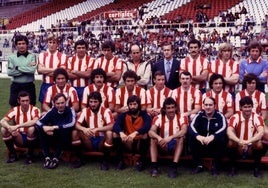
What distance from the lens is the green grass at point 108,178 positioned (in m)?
5.25

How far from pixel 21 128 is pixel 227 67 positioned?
9.56 ft

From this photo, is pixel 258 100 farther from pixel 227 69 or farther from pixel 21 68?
pixel 21 68

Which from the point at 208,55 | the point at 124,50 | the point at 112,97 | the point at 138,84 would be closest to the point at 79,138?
the point at 112,97

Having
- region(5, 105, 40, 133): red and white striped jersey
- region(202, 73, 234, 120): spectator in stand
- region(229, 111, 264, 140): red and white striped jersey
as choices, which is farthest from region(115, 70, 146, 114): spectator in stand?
region(229, 111, 264, 140): red and white striped jersey

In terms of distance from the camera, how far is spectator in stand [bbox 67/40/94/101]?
6.74m

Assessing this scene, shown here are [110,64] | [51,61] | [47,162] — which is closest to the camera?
[47,162]

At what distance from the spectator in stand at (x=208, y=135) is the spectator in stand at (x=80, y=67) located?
1.91 metres

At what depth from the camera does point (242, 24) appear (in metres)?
21.6

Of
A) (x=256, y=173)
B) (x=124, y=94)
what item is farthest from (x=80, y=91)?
(x=256, y=173)

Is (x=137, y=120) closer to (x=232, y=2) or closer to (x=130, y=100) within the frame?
(x=130, y=100)

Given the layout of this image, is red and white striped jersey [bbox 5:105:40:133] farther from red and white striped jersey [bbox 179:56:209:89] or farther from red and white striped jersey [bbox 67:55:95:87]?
red and white striped jersey [bbox 179:56:209:89]

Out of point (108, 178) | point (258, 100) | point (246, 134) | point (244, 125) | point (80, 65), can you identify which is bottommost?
point (108, 178)

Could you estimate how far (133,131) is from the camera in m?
5.84

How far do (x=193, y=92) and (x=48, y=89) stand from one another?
6.57 feet
